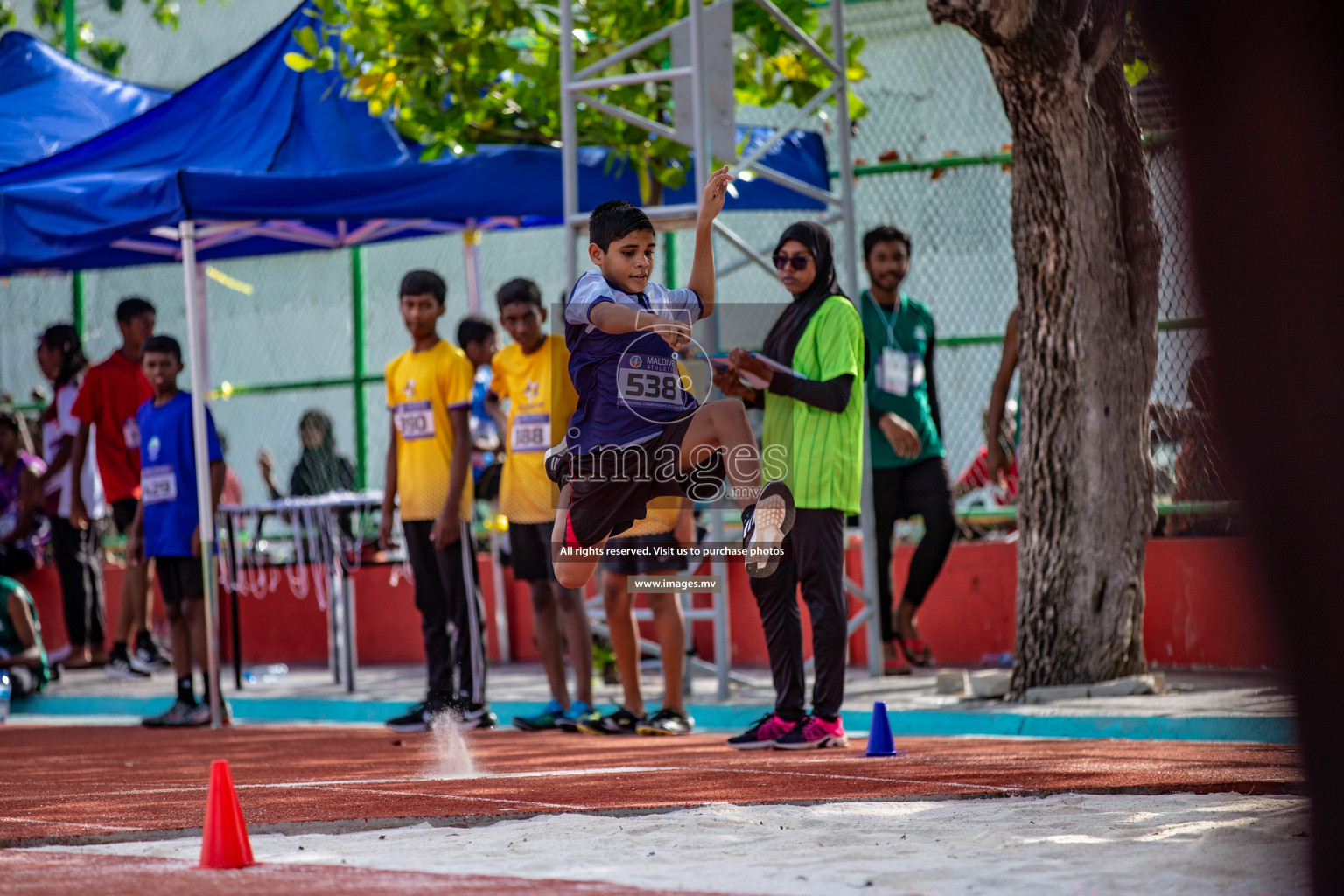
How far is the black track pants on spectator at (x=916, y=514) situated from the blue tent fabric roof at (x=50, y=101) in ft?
17.6

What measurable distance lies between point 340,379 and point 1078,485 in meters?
6.62

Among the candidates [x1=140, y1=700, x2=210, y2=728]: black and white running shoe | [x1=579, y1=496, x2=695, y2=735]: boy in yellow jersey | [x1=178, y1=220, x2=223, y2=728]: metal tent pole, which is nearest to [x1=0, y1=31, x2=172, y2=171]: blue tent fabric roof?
[x1=178, y1=220, x2=223, y2=728]: metal tent pole

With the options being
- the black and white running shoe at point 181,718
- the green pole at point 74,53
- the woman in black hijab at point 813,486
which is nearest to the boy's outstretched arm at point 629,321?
the woman in black hijab at point 813,486

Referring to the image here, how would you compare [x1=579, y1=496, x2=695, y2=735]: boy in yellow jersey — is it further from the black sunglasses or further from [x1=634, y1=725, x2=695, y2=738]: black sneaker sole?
the black sunglasses

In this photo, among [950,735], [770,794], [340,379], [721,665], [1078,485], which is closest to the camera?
[770,794]

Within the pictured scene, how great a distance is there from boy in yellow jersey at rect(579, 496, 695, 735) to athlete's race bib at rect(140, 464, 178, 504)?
272 cm

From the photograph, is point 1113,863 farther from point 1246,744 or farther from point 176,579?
point 176,579

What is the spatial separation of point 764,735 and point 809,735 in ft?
0.61

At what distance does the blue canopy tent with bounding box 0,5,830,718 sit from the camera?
780cm

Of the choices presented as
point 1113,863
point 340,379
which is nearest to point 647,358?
point 1113,863

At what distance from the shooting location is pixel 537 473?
6926 mm

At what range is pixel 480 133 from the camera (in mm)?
8875

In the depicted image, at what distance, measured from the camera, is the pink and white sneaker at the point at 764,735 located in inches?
233

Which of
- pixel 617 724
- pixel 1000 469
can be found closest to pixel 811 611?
pixel 617 724
